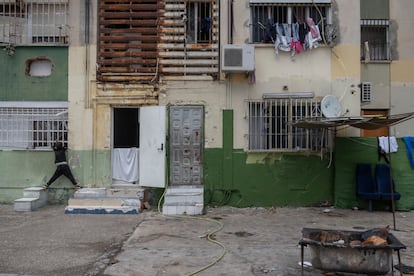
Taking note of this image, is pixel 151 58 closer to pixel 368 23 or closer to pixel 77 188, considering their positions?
pixel 77 188

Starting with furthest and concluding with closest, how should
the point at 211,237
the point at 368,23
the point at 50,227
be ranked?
the point at 368,23 < the point at 50,227 < the point at 211,237

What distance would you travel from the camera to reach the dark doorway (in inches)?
460

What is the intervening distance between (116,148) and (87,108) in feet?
4.13

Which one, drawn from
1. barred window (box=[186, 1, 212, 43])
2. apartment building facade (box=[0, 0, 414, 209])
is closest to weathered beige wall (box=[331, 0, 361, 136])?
apartment building facade (box=[0, 0, 414, 209])

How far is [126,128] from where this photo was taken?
39.8ft

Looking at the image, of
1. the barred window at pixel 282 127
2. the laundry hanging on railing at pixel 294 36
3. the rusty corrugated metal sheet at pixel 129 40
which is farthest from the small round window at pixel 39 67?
the laundry hanging on railing at pixel 294 36

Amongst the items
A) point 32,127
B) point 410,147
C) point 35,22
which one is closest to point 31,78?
point 32,127

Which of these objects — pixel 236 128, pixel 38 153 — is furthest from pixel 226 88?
pixel 38 153

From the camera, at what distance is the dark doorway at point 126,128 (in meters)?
11.7

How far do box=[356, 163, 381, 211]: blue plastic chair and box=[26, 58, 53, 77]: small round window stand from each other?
824cm

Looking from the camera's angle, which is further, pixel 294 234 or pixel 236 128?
pixel 236 128

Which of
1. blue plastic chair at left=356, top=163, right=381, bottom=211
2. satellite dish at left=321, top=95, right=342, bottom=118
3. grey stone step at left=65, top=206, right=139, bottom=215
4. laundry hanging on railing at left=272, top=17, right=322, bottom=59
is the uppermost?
laundry hanging on railing at left=272, top=17, right=322, bottom=59

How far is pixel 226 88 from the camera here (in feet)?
36.6

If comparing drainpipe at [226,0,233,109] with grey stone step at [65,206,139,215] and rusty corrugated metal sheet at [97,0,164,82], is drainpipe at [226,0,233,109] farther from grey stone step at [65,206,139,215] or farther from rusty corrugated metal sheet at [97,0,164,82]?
grey stone step at [65,206,139,215]
